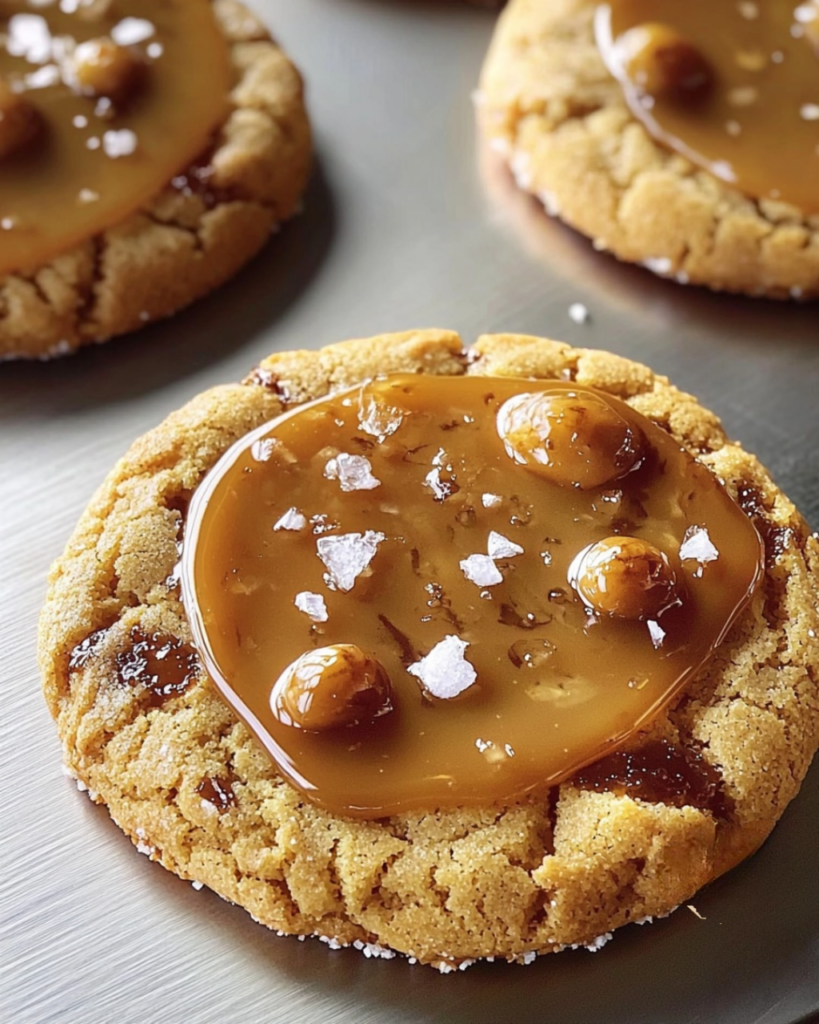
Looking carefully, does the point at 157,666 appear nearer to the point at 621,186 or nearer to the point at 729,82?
the point at 621,186

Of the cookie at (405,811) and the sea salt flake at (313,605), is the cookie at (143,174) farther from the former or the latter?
the sea salt flake at (313,605)

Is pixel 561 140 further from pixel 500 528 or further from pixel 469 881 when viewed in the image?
pixel 469 881

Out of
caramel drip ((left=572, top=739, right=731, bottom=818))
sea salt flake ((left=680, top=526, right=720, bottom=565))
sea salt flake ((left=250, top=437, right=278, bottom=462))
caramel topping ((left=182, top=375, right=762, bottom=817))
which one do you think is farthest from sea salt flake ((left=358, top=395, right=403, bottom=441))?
caramel drip ((left=572, top=739, right=731, bottom=818))

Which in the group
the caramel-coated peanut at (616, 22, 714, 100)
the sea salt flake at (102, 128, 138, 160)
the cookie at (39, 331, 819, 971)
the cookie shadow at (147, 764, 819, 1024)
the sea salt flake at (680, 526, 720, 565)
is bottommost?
the cookie shadow at (147, 764, 819, 1024)

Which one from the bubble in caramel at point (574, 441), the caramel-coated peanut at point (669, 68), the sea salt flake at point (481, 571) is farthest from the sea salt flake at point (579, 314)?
the sea salt flake at point (481, 571)

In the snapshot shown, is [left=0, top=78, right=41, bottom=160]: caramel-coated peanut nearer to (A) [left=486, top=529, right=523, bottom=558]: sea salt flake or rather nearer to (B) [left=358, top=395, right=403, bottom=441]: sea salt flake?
(B) [left=358, top=395, right=403, bottom=441]: sea salt flake

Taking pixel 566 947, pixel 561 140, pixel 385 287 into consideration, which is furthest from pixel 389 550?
pixel 561 140

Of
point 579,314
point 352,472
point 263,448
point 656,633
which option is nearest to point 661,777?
point 656,633
